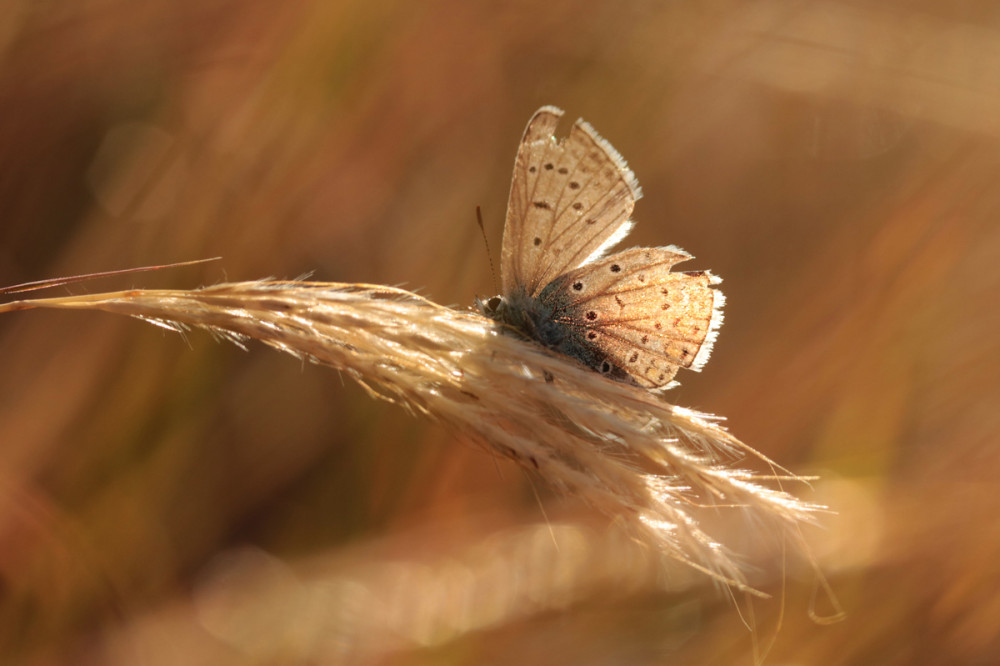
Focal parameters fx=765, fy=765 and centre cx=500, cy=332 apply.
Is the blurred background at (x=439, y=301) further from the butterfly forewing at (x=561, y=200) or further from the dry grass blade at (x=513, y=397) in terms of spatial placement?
the butterfly forewing at (x=561, y=200)

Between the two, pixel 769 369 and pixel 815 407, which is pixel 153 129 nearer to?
pixel 769 369

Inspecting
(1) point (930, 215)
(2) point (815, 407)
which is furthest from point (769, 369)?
(1) point (930, 215)

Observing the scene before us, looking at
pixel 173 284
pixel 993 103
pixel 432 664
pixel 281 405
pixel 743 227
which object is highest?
pixel 993 103

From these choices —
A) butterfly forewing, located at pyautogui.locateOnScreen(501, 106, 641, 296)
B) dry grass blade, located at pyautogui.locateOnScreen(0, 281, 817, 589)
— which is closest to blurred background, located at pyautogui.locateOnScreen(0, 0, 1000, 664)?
dry grass blade, located at pyautogui.locateOnScreen(0, 281, 817, 589)

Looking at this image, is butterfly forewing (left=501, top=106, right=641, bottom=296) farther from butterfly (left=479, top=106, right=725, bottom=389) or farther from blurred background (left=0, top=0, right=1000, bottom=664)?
blurred background (left=0, top=0, right=1000, bottom=664)

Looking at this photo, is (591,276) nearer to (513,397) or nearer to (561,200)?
(561,200)

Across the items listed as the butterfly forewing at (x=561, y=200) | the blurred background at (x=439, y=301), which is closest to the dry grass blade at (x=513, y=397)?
the blurred background at (x=439, y=301)

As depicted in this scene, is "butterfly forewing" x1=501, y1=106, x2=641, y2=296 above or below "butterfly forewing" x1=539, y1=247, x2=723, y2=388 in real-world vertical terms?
above
